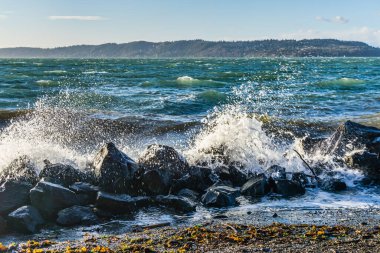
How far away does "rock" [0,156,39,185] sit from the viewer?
866cm

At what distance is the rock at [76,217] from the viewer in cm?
699

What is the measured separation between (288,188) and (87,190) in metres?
3.48

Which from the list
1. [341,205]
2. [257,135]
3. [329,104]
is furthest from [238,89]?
[341,205]

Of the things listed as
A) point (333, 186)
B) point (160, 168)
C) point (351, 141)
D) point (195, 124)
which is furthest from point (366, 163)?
point (195, 124)

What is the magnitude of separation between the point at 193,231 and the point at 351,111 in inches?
630

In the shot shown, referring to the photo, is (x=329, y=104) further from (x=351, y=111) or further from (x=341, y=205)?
(x=341, y=205)

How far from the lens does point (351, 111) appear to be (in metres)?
20.7

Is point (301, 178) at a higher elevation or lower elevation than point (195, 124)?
higher

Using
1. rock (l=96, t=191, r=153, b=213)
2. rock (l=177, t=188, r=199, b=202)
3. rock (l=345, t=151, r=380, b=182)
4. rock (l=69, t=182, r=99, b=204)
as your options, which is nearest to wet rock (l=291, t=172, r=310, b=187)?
rock (l=345, t=151, r=380, b=182)

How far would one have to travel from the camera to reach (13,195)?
7527 mm

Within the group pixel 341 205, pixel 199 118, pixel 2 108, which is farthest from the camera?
pixel 2 108

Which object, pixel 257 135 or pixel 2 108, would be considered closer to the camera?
pixel 257 135

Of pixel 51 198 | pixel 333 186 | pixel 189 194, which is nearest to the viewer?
pixel 51 198

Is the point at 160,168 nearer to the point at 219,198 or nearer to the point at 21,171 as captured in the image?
the point at 219,198
